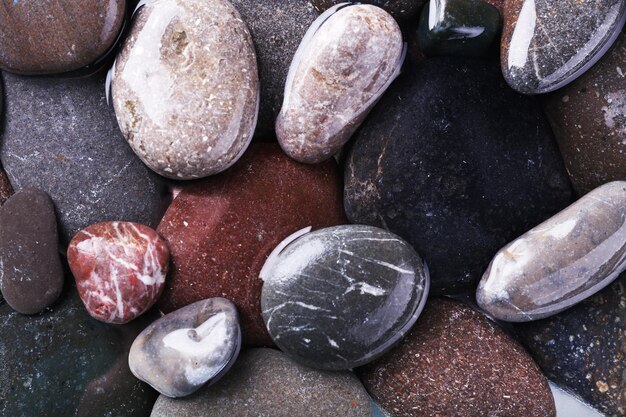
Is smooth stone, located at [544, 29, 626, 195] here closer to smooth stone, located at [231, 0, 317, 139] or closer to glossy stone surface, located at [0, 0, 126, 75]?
smooth stone, located at [231, 0, 317, 139]

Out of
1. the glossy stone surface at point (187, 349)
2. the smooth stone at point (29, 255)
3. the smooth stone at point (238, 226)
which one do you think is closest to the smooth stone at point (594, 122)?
the smooth stone at point (238, 226)

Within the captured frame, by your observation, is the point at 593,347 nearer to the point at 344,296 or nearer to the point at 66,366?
the point at 344,296

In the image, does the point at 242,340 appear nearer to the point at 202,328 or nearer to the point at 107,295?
the point at 202,328

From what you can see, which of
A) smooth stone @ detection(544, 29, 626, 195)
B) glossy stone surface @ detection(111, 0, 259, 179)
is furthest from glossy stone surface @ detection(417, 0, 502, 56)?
glossy stone surface @ detection(111, 0, 259, 179)

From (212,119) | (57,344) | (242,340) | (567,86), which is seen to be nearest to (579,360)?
(567,86)

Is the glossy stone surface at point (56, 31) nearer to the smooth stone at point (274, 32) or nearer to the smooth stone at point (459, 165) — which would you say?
the smooth stone at point (274, 32)
